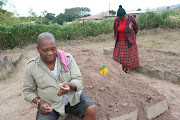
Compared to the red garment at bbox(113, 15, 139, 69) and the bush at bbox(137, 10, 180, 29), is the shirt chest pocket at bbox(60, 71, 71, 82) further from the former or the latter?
the bush at bbox(137, 10, 180, 29)

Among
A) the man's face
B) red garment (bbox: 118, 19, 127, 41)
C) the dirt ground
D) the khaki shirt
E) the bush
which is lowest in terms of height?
the dirt ground

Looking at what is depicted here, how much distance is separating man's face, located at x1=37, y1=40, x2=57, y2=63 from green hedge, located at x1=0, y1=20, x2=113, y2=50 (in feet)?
26.6

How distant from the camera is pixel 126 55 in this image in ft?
14.1

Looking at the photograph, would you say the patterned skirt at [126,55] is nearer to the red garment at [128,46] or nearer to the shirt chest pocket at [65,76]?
the red garment at [128,46]

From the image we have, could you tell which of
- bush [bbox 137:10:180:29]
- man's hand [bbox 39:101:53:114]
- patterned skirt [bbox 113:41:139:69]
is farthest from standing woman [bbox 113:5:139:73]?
bush [bbox 137:10:180:29]

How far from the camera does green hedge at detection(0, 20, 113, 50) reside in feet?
28.7

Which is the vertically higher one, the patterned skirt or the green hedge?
the green hedge

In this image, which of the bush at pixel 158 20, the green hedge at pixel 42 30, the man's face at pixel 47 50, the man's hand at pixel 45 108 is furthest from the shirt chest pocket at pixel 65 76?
the bush at pixel 158 20

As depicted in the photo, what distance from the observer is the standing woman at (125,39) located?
398 cm

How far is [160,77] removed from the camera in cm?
403

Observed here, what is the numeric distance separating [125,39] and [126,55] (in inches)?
17.9

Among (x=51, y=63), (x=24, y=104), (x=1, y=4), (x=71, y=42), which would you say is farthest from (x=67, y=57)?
(x=1, y=4)

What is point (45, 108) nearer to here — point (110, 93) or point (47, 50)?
point (47, 50)

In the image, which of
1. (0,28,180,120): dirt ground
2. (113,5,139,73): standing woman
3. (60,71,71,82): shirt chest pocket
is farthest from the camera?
(113,5,139,73): standing woman
